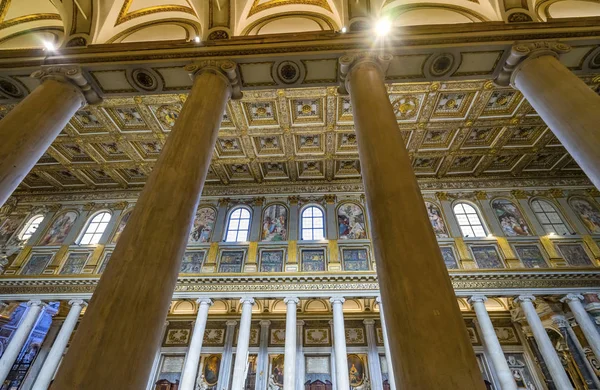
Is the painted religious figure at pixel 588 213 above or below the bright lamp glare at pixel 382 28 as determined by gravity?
above

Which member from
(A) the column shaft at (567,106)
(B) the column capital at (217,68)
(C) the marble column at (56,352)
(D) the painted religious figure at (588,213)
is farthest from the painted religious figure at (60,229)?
(D) the painted religious figure at (588,213)

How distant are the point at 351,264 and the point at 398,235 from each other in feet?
28.7

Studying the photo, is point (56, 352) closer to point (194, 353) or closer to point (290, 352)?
point (194, 353)

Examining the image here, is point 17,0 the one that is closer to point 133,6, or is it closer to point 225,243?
point 133,6

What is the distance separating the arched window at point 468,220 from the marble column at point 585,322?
296 cm

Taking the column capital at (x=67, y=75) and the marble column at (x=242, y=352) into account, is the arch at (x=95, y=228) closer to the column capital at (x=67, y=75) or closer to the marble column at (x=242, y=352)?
the marble column at (x=242, y=352)

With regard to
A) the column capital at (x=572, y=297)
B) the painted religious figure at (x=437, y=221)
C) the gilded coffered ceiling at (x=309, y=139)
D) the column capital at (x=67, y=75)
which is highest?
the gilded coffered ceiling at (x=309, y=139)

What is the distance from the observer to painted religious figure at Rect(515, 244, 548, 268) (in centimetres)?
1020

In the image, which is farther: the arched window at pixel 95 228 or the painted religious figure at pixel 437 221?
the arched window at pixel 95 228

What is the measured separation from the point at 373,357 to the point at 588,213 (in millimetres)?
9398

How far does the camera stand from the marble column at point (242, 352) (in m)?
8.50

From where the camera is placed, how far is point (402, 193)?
99.7 inches

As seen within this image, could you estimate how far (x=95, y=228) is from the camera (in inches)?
484

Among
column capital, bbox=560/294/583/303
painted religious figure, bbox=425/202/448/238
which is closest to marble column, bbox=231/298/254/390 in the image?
painted religious figure, bbox=425/202/448/238
